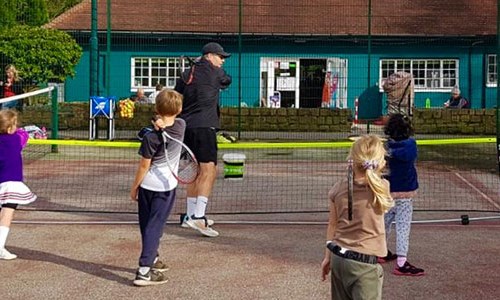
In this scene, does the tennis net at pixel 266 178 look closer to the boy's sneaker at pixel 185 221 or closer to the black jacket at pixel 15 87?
the boy's sneaker at pixel 185 221

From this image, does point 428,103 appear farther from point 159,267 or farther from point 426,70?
point 159,267

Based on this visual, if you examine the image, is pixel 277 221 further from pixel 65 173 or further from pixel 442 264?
pixel 65 173

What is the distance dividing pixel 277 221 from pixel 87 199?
2981 mm

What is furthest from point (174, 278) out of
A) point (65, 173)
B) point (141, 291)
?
point (65, 173)

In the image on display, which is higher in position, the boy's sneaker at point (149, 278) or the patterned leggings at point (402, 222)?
the patterned leggings at point (402, 222)

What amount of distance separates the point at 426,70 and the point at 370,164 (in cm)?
2090

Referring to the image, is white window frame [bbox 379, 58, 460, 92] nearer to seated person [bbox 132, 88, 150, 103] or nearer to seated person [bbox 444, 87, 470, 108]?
seated person [bbox 444, 87, 470, 108]

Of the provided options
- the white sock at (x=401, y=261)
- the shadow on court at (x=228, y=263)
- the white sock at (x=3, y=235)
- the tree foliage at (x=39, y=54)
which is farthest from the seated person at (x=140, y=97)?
the white sock at (x=401, y=261)

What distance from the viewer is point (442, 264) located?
7355 mm

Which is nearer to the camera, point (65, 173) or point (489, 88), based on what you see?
point (65, 173)

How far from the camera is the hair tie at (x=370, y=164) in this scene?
15.5 ft

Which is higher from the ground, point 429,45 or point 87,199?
point 429,45

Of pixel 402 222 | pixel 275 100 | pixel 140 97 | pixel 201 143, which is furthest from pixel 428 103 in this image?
pixel 402 222

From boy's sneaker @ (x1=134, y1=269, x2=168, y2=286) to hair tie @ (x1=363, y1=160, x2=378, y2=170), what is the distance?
101 inches
